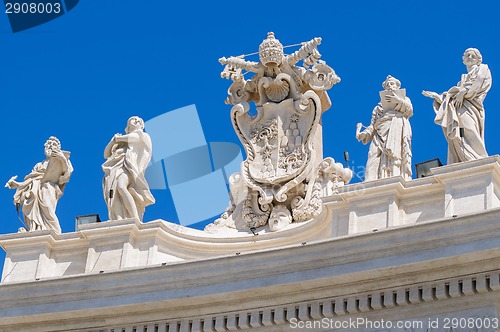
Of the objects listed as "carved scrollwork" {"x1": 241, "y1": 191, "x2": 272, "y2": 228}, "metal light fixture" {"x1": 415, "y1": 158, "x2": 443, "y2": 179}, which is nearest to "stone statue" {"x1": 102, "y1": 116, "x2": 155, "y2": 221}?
"carved scrollwork" {"x1": 241, "y1": 191, "x2": 272, "y2": 228}

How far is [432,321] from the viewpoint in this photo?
71.5 ft

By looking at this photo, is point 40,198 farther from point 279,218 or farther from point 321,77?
point 321,77

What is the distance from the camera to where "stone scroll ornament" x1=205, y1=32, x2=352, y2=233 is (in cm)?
2481

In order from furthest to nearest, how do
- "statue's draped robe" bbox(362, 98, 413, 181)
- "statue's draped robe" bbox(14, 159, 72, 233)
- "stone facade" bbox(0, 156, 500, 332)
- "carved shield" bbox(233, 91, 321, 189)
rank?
1. "statue's draped robe" bbox(14, 159, 72, 233)
2. "carved shield" bbox(233, 91, 321, 189)
3. "statue's draped robe" bbox(362, 98, 413, 181)
4. "stone facade" bbox(0, 156, 500, 332)

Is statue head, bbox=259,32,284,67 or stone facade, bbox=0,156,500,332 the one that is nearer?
stone facade, bbox=0,156,500,332

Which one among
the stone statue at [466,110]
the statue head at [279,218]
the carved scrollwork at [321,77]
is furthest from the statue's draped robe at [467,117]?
the statue head at [279,218]

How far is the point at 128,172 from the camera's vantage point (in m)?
25.4

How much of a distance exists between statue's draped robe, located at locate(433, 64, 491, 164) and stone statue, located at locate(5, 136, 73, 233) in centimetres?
587

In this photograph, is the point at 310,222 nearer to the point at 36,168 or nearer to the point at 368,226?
the point at 368,226

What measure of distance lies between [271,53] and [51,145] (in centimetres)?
361

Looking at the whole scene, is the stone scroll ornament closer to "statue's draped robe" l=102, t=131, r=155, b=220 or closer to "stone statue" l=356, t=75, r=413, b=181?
"stone statue" l=356, t=75, r=413, b=181

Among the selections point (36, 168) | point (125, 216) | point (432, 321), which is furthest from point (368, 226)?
point (36, 168)

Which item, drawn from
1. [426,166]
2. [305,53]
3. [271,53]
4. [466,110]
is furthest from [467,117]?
[271,53]

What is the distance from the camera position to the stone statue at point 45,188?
25688 millimetres
